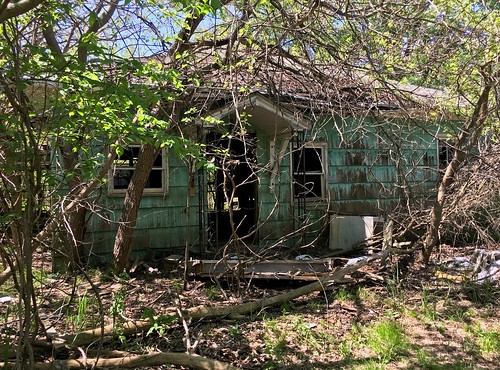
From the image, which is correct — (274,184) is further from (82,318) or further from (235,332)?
(82,318)

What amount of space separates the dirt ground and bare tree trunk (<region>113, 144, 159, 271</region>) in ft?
1.34

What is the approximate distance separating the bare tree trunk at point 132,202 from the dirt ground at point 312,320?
1.34 ft

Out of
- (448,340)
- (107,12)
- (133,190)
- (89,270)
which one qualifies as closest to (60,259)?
(89,270)

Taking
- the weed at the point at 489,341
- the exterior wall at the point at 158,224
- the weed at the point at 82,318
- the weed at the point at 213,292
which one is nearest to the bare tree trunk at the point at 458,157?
the weed at the point at 489,341

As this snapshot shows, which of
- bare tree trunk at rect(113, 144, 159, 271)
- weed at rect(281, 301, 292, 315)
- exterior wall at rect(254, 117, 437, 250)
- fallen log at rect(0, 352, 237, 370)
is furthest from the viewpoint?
exterior wall at rect(254, 117, 437, 250)

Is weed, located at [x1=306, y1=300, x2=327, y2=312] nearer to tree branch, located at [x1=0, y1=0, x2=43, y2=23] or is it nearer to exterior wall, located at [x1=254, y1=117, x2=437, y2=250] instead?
exterior wall, located at [x1=254, y1=117, x2=437, y2=250]

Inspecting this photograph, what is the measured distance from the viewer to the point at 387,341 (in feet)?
15.5

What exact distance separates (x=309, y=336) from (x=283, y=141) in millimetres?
4863

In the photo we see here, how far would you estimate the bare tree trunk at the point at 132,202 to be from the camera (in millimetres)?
6961

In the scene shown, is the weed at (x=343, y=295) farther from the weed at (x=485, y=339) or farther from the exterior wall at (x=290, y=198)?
the weed at (x=485, y=339)

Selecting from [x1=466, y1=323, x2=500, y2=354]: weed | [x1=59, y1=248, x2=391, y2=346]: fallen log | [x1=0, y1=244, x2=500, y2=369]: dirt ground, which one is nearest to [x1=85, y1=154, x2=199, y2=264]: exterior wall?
[x1=0, y1=244, x2=500, y2=369]: dirt ground

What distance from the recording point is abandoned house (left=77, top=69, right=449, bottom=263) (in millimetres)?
7680

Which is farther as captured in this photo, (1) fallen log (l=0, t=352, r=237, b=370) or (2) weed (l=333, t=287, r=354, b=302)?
(2) weed (l=333, t=287, r=354, b=302)

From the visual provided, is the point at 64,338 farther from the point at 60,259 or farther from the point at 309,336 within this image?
the point at 60,259
